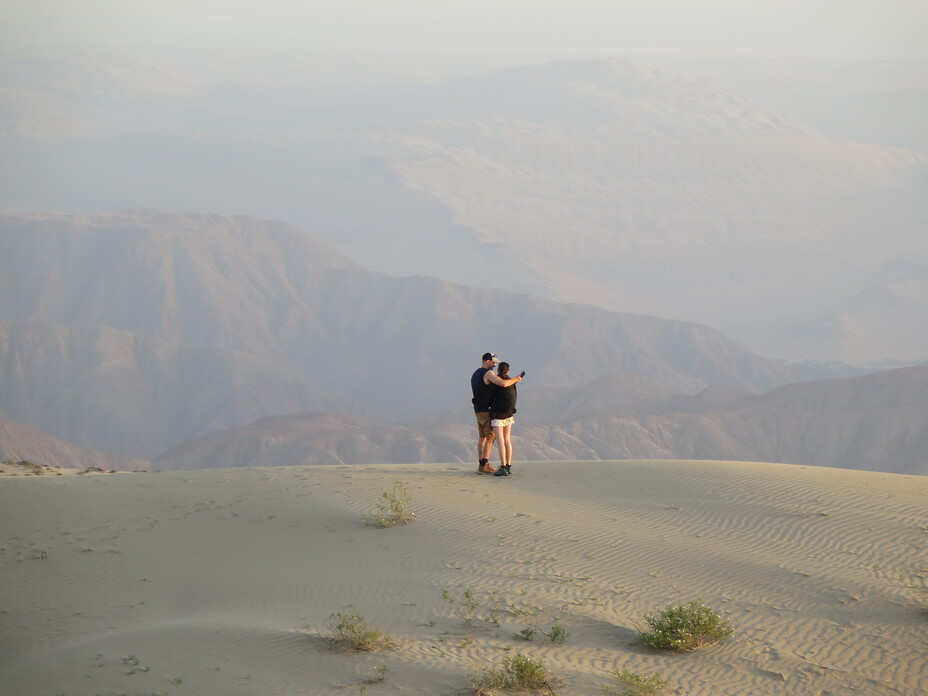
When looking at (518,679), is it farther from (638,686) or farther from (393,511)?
(393,511)

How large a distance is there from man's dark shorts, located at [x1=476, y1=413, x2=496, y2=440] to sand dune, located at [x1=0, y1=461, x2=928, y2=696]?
2.31 ft

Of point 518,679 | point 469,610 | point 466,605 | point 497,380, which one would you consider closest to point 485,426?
point 497,380

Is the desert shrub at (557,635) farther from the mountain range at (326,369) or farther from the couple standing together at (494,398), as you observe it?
the mountain range at (326,369)

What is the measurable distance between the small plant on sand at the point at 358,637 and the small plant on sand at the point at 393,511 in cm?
354

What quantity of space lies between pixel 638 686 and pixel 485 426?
7.09 metres

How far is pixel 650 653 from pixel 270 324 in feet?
506

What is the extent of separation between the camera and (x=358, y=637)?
8.86 m

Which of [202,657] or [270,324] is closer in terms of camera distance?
[202,657]

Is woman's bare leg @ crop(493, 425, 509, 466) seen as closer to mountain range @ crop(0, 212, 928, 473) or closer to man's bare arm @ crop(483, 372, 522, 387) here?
man's bare arm @ crop(483, 372, 522, 387)

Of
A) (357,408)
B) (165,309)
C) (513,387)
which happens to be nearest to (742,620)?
(513,387)

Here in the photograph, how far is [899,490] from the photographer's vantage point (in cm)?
1455

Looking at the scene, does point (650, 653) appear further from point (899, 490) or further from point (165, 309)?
point (165, 309)

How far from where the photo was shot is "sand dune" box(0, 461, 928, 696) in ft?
28.5

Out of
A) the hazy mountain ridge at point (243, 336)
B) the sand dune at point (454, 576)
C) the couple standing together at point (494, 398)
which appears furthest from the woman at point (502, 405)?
the hazy mountain ridge at point (243, 336)
